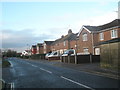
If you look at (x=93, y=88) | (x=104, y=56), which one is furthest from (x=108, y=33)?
(x=93, y=88)

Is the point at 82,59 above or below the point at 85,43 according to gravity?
below

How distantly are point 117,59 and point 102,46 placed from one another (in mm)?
3324

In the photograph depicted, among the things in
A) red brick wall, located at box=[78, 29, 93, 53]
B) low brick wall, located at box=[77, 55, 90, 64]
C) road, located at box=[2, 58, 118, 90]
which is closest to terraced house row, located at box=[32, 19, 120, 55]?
red brick wall, located at box=[78, 29, 93, 53]

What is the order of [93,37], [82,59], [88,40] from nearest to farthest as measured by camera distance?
[82,59] < [93,37] < [88,40]

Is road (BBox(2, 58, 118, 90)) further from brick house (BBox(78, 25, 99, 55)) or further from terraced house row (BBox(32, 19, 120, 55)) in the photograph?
brick house (BBox(78, 25, 99, 55))

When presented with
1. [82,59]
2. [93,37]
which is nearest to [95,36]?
[93,37]

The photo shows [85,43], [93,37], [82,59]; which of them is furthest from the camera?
[85,43]

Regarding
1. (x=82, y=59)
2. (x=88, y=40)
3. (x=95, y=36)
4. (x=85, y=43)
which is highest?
(x=95, y=36)

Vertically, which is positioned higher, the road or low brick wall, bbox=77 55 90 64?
low brick wall, bbox=77 55 90 64

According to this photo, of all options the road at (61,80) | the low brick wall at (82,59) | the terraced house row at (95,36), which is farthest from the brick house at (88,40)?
the road at (61,80)

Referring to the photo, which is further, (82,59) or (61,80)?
(82,59)

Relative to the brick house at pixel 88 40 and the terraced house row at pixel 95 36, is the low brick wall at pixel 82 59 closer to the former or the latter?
the terraced house row at pixel 95 36

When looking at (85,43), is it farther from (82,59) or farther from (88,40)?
(82,59)

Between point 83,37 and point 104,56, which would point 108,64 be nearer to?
point 104,56
